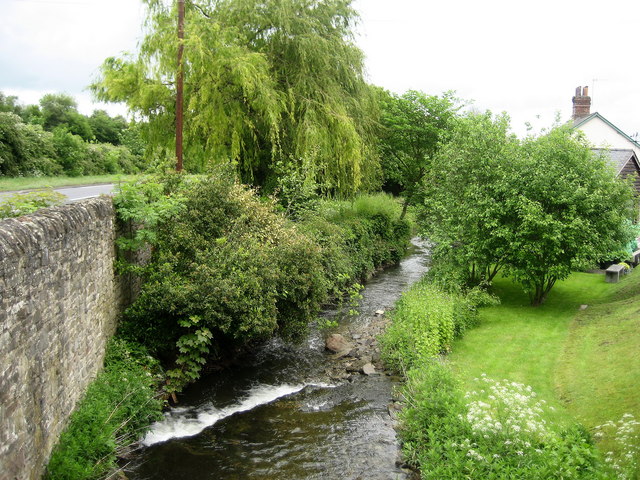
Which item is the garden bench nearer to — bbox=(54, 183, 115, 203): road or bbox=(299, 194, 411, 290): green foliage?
bbox=(299, 194, 411, 290): green foliage

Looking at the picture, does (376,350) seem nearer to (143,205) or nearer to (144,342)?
(144,342)

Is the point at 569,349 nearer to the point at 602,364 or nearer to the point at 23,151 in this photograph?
the point at 602,364

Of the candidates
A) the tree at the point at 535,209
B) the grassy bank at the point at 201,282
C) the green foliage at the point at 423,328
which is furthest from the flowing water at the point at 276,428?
the tree at the point at 535,209

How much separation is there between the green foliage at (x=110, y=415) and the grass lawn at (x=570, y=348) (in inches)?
290

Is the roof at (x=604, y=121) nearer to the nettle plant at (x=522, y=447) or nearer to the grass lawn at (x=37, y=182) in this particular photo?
the grass lawn at (x=37, y=182)

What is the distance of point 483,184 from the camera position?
64.6 feet

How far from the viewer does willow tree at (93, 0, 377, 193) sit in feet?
61.1

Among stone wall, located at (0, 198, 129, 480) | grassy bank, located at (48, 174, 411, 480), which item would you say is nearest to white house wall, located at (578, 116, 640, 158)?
grassy bank, located at (48, 174, 411, 480)

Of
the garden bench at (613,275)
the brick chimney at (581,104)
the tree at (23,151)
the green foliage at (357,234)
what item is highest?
the brick chimney at (581,104)

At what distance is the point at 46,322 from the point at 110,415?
7.79 ft

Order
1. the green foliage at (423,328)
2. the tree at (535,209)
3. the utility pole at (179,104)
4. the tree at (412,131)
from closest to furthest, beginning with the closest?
the green foliage at (423,328) < the utility pole at (179,104) < the tree at (535,209) < the tree at (412,131)

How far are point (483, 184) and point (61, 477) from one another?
16692 mm

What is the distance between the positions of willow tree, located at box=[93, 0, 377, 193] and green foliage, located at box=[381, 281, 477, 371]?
6385 mm

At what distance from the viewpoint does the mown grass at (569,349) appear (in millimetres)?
10977
